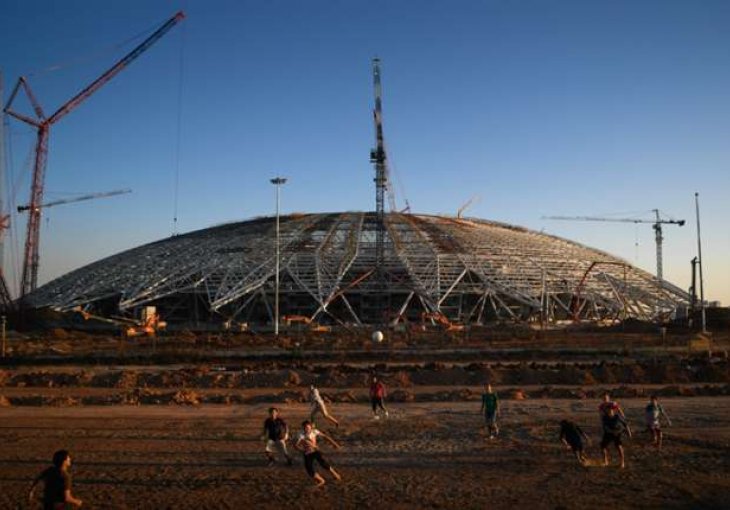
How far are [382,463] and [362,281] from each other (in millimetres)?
37201

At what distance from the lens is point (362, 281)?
50.5 metres

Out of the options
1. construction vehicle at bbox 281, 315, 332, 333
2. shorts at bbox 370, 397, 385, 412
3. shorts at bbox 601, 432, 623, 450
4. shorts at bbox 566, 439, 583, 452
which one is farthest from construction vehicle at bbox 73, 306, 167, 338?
shorts at bbox 601, 432, 623, 450

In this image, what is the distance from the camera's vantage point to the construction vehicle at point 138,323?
48.0 metres

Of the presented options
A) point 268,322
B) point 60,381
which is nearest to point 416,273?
point 268,322

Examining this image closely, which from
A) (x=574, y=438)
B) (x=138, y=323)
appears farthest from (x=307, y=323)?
(x=574, y=438)

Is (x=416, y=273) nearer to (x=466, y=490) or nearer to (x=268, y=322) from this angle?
(x=268, y=322)

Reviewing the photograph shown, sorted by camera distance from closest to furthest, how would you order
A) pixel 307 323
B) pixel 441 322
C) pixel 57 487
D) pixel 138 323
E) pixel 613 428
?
pixel 57 487
pixel 613 428
pixel 441 322
pixel 138 323
pixel 307 323

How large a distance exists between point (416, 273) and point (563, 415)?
32307 millimetres

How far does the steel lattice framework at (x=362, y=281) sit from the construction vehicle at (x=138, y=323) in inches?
44.1

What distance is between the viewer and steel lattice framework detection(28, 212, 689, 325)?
50.4 m

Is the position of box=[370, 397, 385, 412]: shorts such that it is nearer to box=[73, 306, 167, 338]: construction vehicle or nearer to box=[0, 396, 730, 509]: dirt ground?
box=[0, 396, 730, 509]: dirt ground

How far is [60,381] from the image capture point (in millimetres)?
28500

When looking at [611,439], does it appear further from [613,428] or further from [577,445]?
[577,445]

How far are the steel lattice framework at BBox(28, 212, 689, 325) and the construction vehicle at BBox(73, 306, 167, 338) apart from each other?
1.12 meters
